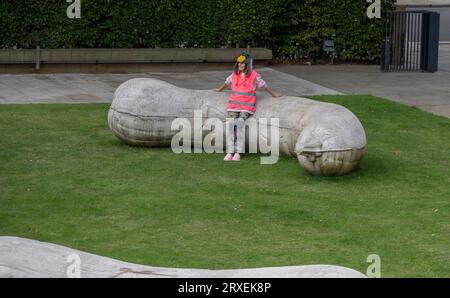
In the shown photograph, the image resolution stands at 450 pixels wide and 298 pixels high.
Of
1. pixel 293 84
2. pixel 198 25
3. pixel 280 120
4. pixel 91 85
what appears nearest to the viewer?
pixel 280 120

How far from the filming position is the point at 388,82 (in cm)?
2283

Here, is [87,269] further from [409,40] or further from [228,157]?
[409,40]

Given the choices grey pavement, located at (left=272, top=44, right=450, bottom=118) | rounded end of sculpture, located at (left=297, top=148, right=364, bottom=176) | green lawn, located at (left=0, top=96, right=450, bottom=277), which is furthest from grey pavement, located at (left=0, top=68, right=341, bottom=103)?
rounded end of sculpture, located at (left=297, top=148, right=364, bottom=176)

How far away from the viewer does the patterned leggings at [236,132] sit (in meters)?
14.3

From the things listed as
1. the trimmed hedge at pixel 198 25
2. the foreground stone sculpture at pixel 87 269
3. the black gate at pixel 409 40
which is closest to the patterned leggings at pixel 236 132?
the foreground stone sculpture at pixel 87 269

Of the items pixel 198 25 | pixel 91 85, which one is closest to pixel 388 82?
pixel 198 25

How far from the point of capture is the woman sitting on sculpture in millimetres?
14281

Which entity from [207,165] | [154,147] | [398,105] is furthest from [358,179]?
[398,105]

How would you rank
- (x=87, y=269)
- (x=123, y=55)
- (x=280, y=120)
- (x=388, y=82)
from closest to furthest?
(x=87, y=269), (x=280, y=120), (x=388, y=82), (x=123, y=55)

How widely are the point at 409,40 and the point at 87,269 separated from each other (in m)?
19.4

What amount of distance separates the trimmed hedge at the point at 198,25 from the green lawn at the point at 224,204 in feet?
24.1

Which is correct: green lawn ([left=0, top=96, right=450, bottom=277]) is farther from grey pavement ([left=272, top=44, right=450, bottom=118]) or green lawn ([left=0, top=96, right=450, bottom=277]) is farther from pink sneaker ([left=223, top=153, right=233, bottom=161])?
grey pavement ([left=272, top=44, right=450, bottom=118])

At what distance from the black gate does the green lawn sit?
816cm

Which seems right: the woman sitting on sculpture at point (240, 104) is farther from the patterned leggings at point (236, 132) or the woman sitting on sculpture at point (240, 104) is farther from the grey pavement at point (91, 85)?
the grey pavement at point (91, 85)
